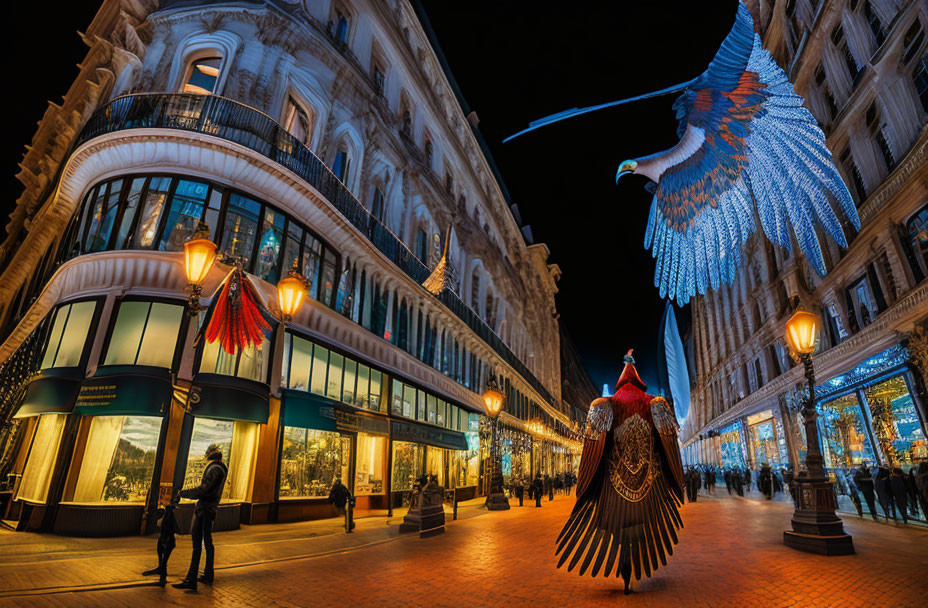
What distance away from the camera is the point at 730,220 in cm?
1055

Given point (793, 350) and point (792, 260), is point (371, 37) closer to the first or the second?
point (793, 350)

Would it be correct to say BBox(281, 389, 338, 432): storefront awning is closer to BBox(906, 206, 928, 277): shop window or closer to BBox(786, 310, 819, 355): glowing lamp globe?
BBox(786, 310, 819, 355): glowing lamp globe

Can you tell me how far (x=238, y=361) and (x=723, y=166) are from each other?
42.1 feet

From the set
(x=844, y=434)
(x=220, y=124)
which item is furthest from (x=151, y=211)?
(x=844, y=434)

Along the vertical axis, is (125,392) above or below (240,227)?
below

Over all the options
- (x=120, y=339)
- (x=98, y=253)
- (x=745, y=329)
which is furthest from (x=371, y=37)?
(x=745, y=329)

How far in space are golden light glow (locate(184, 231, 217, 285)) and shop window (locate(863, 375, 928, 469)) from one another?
1969 centimetres

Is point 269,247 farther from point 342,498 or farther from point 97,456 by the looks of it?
point 342,498

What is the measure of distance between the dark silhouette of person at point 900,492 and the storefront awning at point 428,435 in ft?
50.4

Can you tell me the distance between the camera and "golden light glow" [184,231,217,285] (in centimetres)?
720

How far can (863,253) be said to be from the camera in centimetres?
1800

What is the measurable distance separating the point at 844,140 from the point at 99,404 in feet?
89.0

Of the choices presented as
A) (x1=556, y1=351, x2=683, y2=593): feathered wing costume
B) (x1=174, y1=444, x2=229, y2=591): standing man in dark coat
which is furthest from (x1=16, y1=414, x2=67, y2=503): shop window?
(x1=556, y1=351, x2=683, y2=593): feathered wing costume

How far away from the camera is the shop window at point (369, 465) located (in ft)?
53.0
